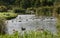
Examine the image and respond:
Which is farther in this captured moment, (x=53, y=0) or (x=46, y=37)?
(x=53, y=0)

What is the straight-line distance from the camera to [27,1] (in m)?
48.1

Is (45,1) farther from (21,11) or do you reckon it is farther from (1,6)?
(1,6)

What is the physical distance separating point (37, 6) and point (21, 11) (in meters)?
3.19

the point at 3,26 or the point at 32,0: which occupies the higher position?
the point at 3,26

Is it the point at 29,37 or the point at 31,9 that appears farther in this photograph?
the point at 31,9

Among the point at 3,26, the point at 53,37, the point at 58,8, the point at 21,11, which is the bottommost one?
the point at 21,11

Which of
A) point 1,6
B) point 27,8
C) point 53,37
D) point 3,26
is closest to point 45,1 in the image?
point 27,8

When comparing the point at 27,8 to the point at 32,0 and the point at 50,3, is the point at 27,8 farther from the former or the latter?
the point at 50,3

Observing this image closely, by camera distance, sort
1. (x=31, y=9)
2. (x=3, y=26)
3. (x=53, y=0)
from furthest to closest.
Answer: (x=31, y=9) → (x=53, y=0) → (x=3, y=26)

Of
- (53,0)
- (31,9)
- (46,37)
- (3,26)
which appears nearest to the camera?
(46,37)

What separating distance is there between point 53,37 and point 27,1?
3967 cm

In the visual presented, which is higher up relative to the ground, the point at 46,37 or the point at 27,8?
the point at 46,37

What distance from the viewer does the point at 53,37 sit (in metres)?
8.70

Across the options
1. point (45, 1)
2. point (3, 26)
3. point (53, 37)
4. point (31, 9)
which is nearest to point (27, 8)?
point (31, 9)
